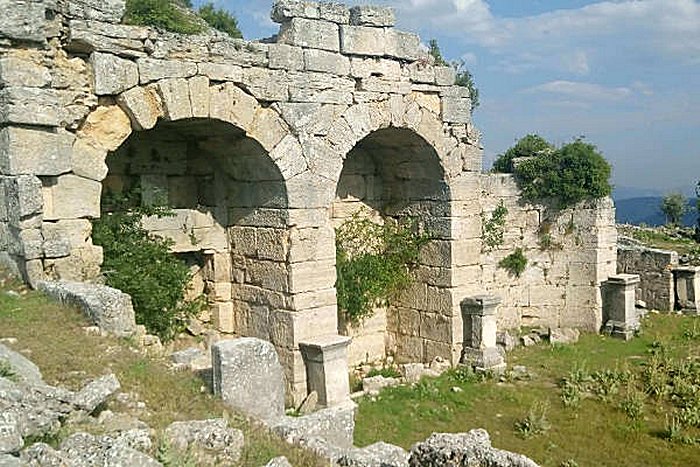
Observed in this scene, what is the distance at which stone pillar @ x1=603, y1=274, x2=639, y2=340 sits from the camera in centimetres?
1312

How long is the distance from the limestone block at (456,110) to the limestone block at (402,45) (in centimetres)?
90

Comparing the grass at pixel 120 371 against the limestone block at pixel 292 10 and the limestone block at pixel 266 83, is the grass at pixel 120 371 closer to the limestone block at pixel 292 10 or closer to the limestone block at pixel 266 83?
the limestone block at pixel 266 83

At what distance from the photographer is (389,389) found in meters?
10.3

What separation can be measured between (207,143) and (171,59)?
1931 millimetres

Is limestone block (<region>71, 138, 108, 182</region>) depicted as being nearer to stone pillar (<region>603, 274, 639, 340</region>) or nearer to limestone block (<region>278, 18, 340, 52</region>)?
limestone block (<region>278, 18, 340, 52</region>)

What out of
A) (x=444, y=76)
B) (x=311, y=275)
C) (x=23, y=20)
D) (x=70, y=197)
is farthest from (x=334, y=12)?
(x=70, y=197)

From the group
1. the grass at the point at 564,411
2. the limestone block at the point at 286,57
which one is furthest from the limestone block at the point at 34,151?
the grass at the point at 564,411

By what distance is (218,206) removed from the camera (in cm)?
1043

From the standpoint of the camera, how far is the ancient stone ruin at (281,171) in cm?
734

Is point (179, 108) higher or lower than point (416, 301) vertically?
higher

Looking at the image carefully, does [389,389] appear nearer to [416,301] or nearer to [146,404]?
[416,301]

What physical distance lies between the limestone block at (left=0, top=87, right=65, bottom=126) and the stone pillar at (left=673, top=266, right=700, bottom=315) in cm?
1287

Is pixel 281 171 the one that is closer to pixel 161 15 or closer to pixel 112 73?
pixel 112 73

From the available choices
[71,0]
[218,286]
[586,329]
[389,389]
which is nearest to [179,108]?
[71,0]
